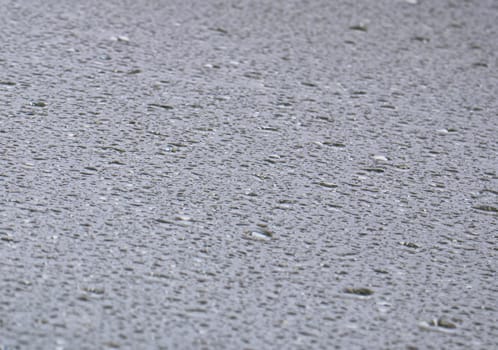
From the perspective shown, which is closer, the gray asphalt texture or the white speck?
the gray asphalt texture

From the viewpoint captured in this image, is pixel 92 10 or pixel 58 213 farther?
pixel 92 10

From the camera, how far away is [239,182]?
144 centimetres

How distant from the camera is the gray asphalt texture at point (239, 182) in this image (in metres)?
1.06

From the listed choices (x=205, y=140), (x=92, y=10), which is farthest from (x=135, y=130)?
(x=92, y=10)

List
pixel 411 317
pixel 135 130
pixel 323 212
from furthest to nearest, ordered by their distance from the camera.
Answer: pixel 135 130 < pixel 323 212 < pixel 411 317

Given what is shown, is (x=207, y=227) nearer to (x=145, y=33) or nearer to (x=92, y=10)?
(x=145, y=33)

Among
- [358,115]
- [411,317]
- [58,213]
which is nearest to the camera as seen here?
[411,317]

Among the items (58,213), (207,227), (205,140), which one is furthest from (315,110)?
(58,213)

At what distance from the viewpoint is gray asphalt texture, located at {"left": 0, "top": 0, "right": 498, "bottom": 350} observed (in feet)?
3.48

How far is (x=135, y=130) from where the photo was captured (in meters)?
1.60

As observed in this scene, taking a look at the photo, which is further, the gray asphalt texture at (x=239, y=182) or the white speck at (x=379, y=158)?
the white speck at (x=379, y=158)

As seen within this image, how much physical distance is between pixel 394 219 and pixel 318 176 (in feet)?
0.62

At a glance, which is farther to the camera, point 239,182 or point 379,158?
point 379,158

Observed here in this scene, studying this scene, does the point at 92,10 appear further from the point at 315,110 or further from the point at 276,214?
the point at 276,214
